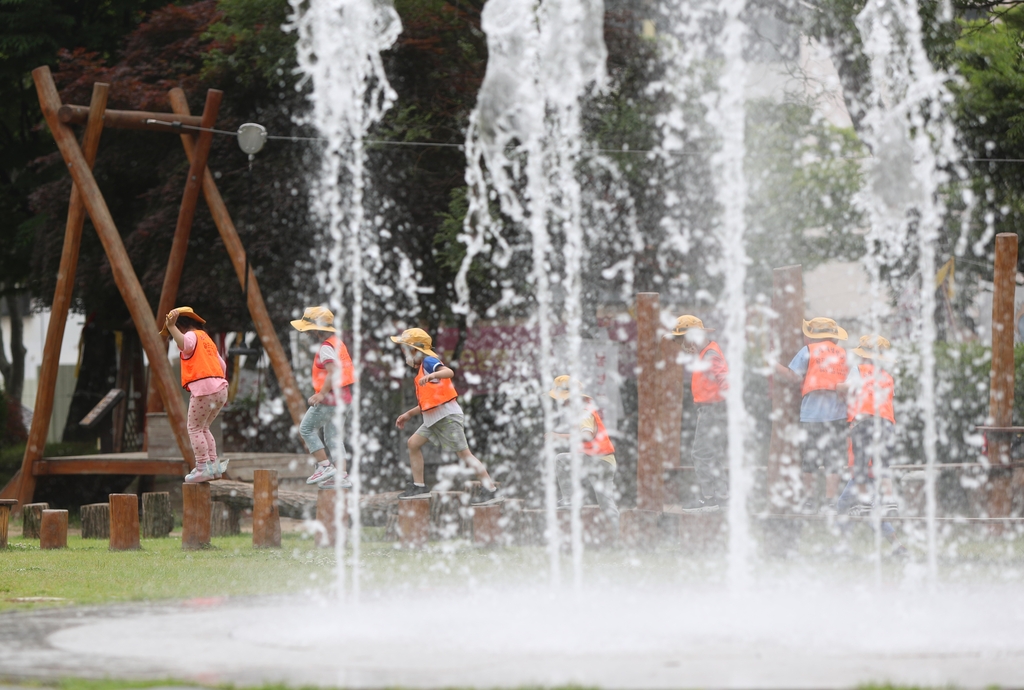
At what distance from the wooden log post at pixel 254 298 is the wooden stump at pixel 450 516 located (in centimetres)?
308

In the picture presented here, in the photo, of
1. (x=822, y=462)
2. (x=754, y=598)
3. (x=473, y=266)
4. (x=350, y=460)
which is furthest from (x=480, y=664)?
(x=473, y=266)

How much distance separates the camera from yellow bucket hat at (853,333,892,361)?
959 cm

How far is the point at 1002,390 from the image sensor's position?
10.2 m

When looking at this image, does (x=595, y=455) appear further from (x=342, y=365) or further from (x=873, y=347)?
(x=873, y=347)

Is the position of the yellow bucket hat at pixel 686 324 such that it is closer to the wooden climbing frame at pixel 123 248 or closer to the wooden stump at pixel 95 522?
the wooden climbing frame at pixel 123 248

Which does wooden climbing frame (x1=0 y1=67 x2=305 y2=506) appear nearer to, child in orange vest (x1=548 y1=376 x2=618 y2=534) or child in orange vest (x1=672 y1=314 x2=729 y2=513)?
child in orange vest (x1=548 y1=376 x2=618 y2=534)

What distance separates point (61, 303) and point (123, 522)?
3900 millimetres

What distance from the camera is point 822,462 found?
10.2m

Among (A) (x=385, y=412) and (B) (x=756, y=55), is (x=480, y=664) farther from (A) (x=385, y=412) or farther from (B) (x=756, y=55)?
(B) (x=756, y=55)

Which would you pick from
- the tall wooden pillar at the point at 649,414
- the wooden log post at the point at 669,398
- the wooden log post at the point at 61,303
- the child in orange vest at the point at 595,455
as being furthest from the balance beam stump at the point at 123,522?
the wooden log post at the point at 669,398

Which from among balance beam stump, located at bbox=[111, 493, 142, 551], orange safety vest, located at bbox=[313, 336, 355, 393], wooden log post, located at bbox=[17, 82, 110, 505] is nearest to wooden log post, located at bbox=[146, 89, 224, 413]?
wooden log post, located at bbox=[17, 82, 110, 505]

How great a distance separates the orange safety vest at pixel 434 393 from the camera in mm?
11188

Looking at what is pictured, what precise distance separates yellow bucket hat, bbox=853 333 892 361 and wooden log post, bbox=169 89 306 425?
250 inches

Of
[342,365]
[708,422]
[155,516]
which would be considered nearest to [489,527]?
[342,365]
